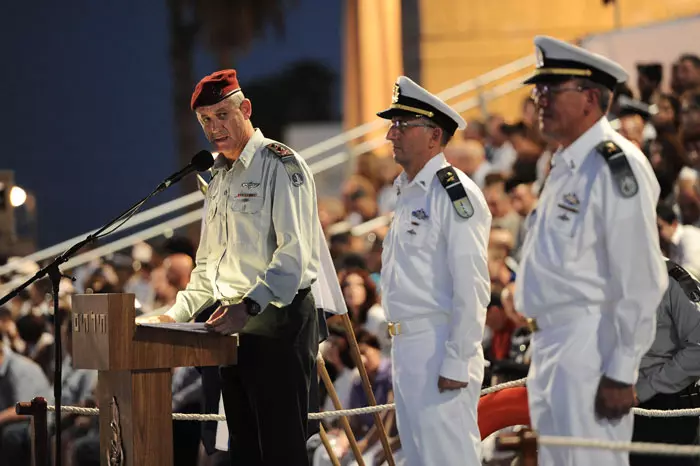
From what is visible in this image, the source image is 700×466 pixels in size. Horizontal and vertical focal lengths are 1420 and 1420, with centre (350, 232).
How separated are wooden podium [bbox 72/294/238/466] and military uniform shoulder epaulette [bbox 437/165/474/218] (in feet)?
3.05

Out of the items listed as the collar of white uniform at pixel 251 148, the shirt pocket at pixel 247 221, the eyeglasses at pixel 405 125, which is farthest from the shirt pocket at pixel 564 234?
the collar of white uniform at pixel 251 148

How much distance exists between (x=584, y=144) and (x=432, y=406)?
1.31 m

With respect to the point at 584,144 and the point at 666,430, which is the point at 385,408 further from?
the point at 584,144

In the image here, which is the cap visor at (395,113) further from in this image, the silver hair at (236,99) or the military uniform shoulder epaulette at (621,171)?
the military uniform shoulder epaulette at (621,171)

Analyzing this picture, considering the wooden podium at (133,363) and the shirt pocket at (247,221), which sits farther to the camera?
the shirt pocket at (247,221)

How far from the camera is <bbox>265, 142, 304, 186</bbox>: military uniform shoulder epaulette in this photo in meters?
5.25

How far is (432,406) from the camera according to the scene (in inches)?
200

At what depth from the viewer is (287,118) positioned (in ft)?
127

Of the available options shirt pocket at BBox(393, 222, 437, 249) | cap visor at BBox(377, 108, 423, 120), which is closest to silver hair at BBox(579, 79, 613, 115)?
shirt pocket at BBox(393, 222, 437, 249)

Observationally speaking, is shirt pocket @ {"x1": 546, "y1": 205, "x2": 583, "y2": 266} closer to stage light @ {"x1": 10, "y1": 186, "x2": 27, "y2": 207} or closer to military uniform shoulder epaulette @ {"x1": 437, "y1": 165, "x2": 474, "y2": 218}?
military uniform shoulder epaulette @ {"x1": 437, "y1": 165, "x2": 474, "y2": 218}

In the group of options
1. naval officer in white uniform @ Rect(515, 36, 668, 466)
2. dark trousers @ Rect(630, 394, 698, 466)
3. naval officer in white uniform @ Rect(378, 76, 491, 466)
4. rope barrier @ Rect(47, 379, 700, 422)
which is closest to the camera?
naval officer in white uniform @ Rect(515, 36, 668, 466)

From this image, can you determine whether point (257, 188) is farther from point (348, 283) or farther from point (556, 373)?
point (348, 283)

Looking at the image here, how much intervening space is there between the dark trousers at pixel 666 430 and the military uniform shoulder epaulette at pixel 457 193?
4.62 feet

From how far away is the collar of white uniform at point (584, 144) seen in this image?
13.8 feet
